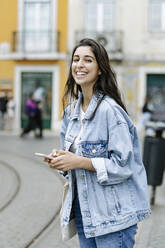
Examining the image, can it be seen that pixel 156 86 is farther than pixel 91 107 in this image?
Yes

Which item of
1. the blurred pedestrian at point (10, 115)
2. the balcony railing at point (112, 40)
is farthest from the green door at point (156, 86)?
the blurred pedestrian at point (10, 115)

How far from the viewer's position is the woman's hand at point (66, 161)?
87.2 inches

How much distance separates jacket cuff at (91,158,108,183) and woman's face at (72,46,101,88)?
1.56 feet

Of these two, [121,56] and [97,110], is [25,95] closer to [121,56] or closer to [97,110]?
[121,56]

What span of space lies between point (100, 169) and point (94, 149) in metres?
0.13

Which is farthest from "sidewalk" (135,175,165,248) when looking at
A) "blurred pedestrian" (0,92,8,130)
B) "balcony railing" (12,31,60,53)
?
"balcony railing" (12,31,60,53)

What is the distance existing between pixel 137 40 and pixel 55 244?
17.8 metres

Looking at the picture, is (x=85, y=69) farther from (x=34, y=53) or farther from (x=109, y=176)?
(x=34, y=53)

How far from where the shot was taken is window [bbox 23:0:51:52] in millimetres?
21469

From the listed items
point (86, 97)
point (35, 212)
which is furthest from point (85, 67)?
point (35, 212)

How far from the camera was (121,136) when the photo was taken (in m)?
2.27

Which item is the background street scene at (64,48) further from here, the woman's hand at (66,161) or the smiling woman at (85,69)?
the woman's hand at (66,161)

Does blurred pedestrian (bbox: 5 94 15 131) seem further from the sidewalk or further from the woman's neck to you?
the woman's neck

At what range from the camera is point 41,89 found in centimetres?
2189
